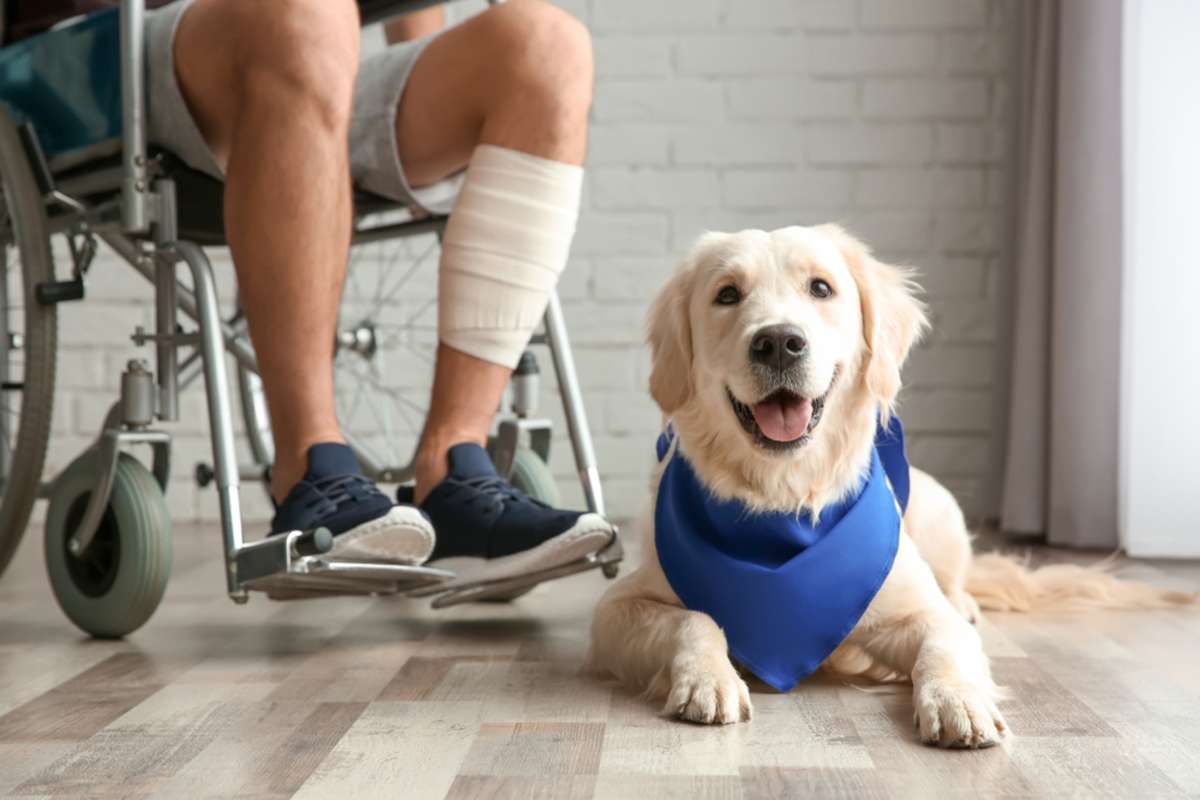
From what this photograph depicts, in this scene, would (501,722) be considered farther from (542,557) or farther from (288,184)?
(288,184)

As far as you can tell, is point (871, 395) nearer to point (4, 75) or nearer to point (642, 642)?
point (642, 642)

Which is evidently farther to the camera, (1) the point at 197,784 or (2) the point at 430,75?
(2) the point at 430,75

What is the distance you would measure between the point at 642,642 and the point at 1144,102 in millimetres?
1655

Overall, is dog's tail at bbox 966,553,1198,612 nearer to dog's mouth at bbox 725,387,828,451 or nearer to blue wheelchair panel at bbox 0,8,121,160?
dog's mouth at bbox 725,387,828,451

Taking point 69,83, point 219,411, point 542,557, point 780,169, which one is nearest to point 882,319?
point 542,557

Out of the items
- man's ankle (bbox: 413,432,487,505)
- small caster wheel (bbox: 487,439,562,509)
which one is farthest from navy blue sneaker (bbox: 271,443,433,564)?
small caster wheel (bbox: 487,439,562,509)

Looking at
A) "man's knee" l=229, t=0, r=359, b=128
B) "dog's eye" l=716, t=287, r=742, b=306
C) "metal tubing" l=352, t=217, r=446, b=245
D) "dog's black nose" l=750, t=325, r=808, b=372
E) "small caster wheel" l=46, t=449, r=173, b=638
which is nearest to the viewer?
"dog's black nose" l=750, t=325, r=808, b=372

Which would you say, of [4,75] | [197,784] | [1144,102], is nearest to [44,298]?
[4,75]

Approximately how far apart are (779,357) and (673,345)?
0.69 ft

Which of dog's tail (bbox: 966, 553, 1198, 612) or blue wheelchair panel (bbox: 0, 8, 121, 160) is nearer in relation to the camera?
blue wheelchair panel (bbox: 0, 8, 121, 160)

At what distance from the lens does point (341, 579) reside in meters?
1.61

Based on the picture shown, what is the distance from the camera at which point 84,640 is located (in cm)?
178

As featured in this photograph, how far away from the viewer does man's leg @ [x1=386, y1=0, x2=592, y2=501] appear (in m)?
1.79

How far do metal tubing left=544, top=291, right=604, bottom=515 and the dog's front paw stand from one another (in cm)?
62
